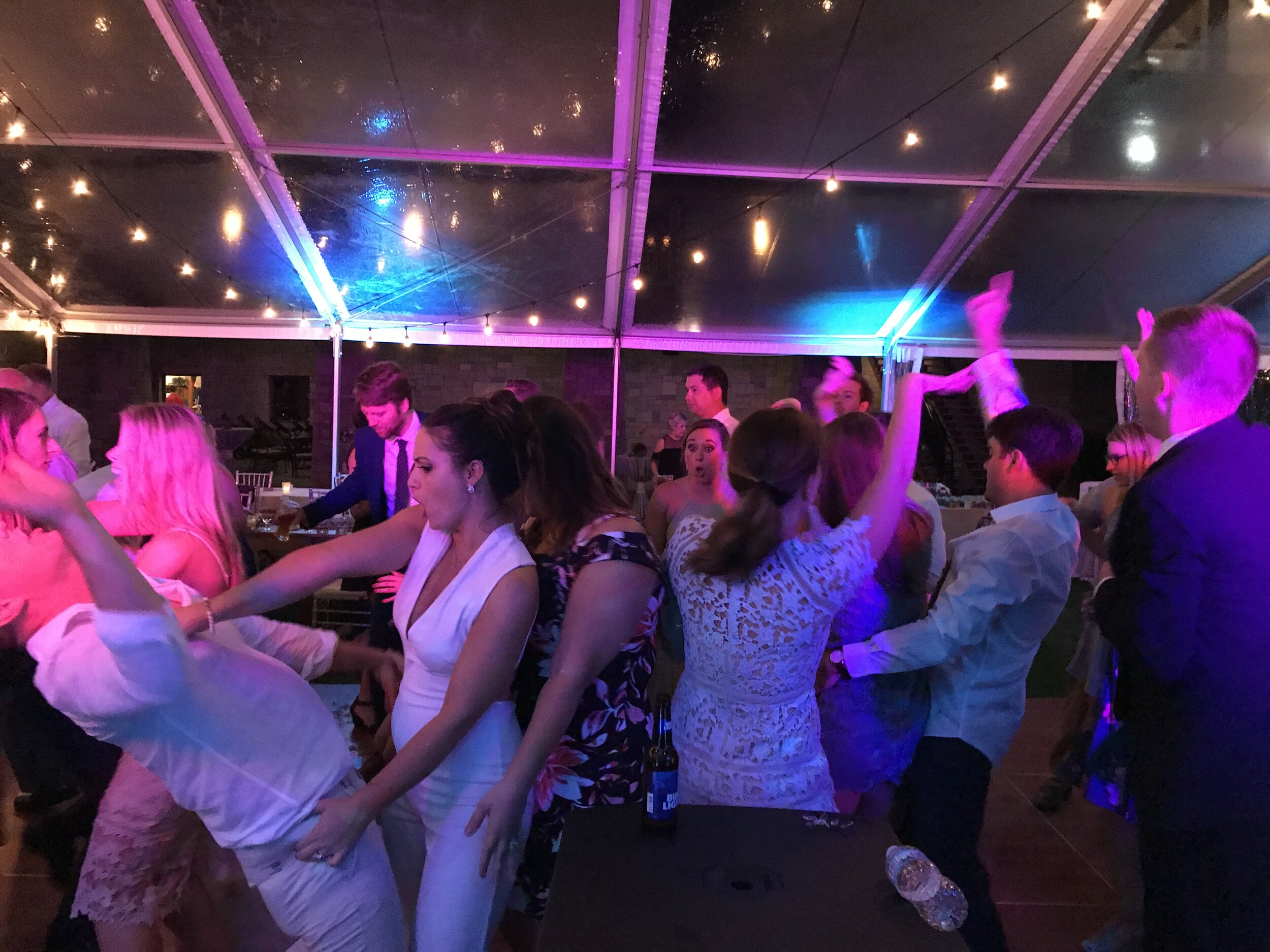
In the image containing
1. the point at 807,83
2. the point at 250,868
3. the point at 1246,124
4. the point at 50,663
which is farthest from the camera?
the point at 1246,124

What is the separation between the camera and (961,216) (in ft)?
21.9

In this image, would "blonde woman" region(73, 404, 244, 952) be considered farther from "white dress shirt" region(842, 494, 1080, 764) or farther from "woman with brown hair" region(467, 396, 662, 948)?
"white dress shirt" region(842, 494, 1080, 764)

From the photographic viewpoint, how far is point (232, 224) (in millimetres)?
6676

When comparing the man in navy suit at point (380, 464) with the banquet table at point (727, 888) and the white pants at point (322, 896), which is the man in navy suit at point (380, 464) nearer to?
the white pants at point (322, 896)

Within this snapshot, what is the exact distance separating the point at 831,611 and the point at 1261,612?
0.80 meters

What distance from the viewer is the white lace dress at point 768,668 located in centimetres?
173

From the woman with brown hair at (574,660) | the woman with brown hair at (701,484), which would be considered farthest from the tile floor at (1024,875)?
the woman with brown hair at (701,484)

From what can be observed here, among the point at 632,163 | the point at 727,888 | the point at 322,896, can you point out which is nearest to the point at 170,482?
the point at 322,896

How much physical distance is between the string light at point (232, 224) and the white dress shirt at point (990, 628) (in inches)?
246

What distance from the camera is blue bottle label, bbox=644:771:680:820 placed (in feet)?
4.17

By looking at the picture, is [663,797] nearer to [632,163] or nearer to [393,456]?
[393,456]

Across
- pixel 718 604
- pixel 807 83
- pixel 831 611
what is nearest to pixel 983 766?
pixel 831 611

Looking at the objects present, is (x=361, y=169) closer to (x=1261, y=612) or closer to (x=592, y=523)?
(x=592, y=523)

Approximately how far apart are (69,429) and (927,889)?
210 inches
